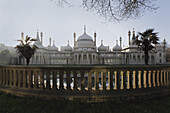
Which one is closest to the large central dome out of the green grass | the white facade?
Result: the white facade

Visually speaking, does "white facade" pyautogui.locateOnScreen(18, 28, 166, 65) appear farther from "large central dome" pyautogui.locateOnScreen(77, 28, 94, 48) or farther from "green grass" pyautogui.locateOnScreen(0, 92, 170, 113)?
"green grass" pyautogui.locateOnScreen(0, 92, 170, 113)

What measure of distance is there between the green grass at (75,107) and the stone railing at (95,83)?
0.30 m

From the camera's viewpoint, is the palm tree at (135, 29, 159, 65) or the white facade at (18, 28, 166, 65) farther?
the white facade at (18, 28, 166, 65)

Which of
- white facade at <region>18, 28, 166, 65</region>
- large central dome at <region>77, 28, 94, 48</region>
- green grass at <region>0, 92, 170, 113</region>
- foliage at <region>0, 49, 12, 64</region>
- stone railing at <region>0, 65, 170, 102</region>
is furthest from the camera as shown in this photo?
large central dome at <region>77, 28, 94, 48</region>

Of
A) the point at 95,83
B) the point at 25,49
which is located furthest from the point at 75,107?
the point at 25,49

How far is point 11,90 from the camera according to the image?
193 inches

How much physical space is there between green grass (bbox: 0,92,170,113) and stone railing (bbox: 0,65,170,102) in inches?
11.6

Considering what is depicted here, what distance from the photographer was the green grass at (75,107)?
3500mm

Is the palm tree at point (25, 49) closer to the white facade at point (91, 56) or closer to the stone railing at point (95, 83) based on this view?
the stone railing at point (95, 83)

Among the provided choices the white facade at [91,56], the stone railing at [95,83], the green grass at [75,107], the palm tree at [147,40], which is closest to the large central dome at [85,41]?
the white facade at [91,56]

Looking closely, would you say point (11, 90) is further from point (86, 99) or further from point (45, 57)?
point (45, 57)

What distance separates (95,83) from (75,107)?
4.64 feet

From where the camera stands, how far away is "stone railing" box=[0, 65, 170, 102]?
4.24 m

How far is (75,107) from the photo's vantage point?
144 inches
